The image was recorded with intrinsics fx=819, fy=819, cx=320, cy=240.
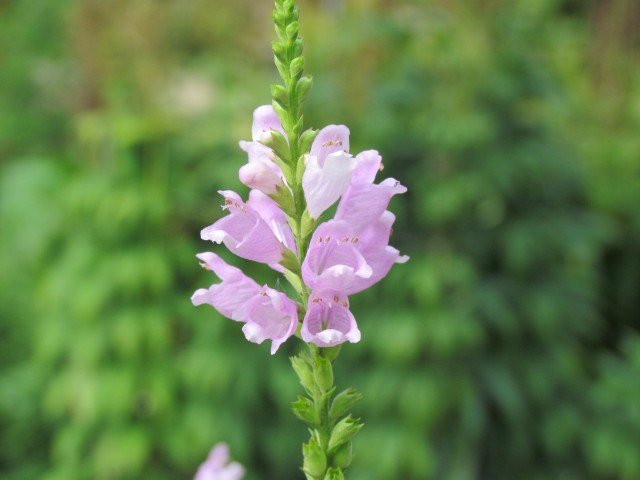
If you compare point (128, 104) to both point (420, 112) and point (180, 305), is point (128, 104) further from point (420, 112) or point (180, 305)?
point (420, 112)

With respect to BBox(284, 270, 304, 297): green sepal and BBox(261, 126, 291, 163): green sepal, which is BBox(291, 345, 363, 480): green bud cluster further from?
BBox(261, 126, 291, 163): green sepal

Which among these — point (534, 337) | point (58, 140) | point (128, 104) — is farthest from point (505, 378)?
point (58, 140)

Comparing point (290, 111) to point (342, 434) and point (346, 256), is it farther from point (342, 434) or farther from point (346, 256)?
point (342, 434)

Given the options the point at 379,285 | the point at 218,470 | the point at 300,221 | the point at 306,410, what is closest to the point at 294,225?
the point at 300,221

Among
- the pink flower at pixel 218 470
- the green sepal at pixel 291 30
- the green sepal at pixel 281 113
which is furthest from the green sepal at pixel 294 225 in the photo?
the pink flower at pixel 218 470

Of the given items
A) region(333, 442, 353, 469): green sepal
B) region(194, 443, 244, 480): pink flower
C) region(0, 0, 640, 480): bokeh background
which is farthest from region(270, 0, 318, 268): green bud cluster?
region(0, 0, 640, 480): bokeh background
